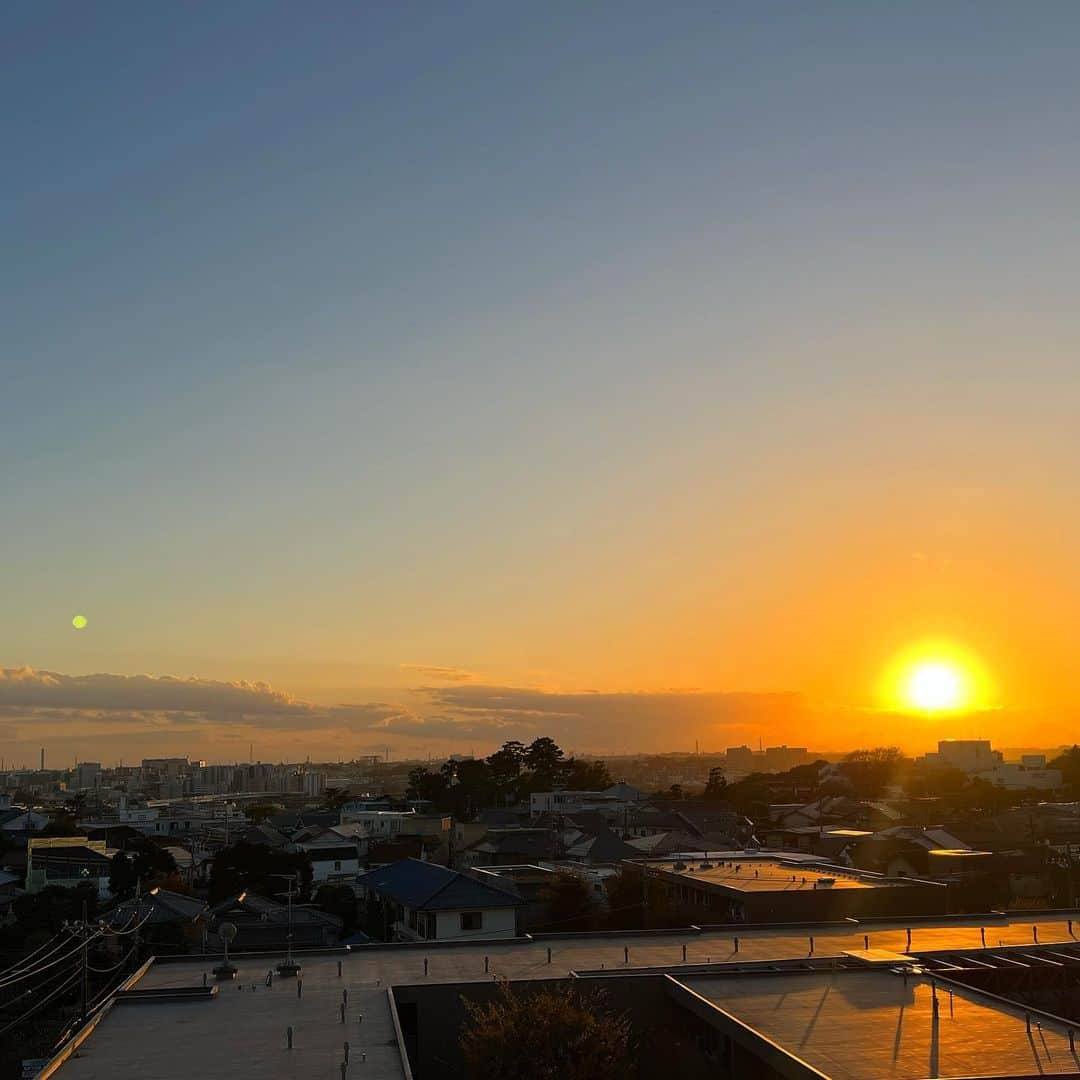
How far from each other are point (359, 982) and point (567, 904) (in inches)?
833

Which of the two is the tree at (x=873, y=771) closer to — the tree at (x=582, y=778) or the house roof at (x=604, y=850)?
the tree at (x=582, y=778)

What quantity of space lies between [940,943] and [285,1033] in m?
16.1

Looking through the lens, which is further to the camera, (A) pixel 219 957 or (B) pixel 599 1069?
(A) pixel 219 957

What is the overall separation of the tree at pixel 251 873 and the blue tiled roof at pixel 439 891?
13.9 m

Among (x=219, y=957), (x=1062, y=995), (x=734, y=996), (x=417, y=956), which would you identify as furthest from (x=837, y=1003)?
(x=219, y=957)

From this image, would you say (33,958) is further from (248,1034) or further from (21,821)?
(21,821)

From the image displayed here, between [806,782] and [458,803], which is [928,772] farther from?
[458,803]

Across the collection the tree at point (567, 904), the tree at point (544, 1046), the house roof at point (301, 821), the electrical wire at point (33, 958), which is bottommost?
the house roof at point (301, 821)

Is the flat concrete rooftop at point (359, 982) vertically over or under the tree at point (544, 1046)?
under

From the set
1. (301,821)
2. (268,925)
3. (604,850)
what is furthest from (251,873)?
(301,821)

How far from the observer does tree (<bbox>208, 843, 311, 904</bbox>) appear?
5788 centimetres

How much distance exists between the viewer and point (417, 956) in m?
27.1

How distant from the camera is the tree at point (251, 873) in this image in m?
57.9

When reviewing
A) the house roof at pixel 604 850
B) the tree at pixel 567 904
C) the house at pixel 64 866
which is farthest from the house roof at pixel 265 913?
the house at pixel 64 866
